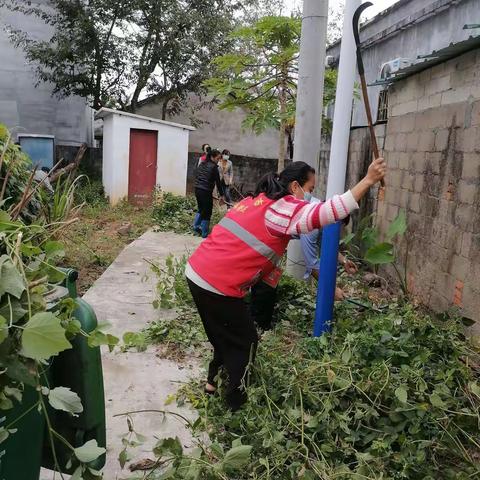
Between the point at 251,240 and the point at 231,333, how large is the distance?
52cm

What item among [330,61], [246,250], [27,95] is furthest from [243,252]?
[27,95]

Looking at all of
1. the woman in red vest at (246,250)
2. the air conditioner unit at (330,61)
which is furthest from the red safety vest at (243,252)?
the air conditioner unit at (330,61)

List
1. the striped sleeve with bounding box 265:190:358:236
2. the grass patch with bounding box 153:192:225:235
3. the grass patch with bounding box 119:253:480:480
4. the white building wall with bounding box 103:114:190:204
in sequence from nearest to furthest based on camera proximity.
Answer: the grass patch with bounding box 119:253:480:480 → the striped sleeve with bounding box 265:190:358:236 → the grass patch with bounding box 153:192:225:235 → the white building wall with bounding box 103:114:190:204

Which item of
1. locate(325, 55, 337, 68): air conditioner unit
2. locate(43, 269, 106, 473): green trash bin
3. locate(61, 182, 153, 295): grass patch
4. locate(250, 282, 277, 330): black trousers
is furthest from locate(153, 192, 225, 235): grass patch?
locate(43, 269, 106, 473): green trash bin

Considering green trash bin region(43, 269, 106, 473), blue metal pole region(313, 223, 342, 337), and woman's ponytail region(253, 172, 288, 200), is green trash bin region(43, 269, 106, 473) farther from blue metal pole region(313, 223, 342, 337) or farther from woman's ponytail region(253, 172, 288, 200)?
blue metal pole region(313, 223, 342, 337)

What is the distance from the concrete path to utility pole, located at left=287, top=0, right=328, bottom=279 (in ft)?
5.32

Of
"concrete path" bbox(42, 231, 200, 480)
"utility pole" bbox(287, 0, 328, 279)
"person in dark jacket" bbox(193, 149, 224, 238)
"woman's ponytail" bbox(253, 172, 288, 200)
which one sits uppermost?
"utility pole" bbox(287, 0, 328, 279)

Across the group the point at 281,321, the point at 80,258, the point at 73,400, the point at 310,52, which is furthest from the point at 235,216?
the point at 80,258

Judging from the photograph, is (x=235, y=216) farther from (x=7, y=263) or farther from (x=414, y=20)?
(x=414, y=20)

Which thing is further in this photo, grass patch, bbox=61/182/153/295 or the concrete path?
grass patch, bbox=61/182/153/295

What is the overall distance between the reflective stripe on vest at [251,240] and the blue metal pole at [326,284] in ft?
3.62

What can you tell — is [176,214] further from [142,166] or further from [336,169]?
[336,169]

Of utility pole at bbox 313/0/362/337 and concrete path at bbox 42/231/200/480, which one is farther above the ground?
utility pole at bbox 313/0/362/337

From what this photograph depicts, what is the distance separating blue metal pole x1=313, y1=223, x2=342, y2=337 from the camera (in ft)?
12.1
